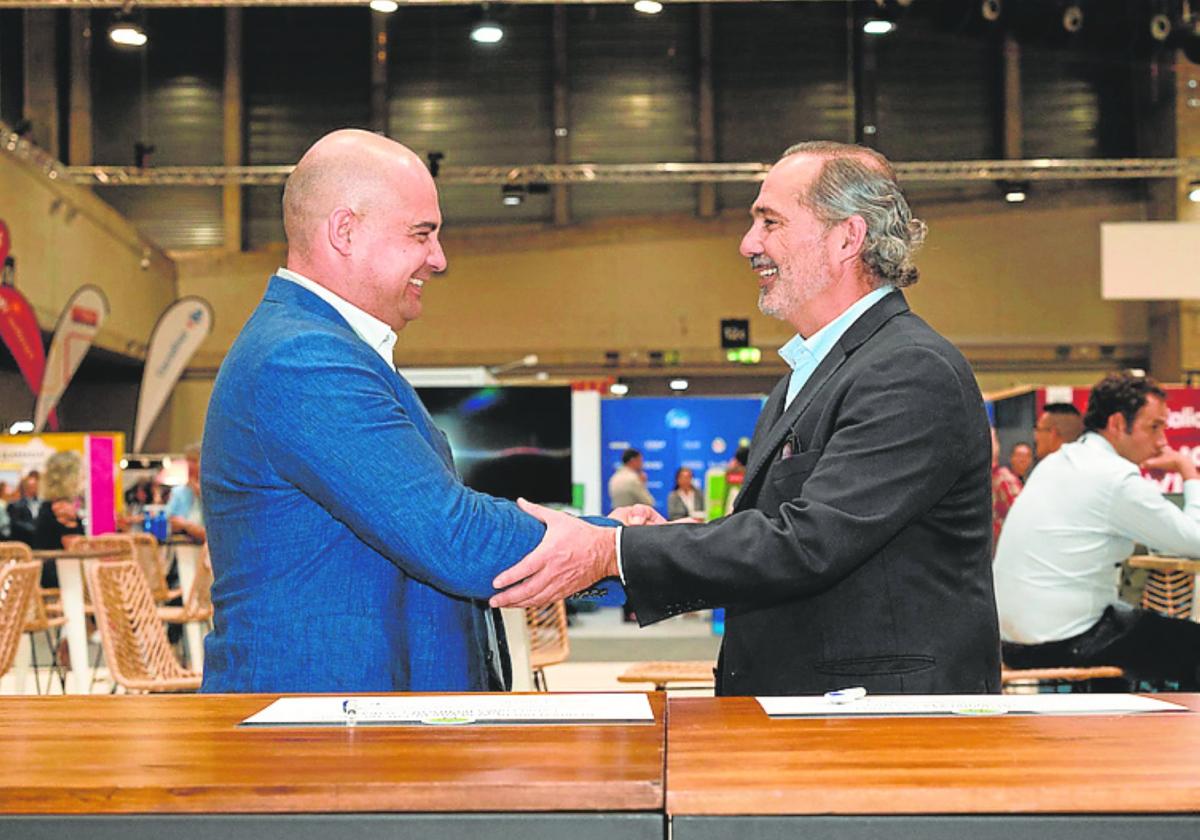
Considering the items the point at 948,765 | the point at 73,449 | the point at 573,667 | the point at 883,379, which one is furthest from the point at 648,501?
the point at 948,765

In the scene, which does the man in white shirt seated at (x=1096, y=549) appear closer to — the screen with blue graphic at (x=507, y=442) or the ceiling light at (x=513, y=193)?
the screen with blue graphic at (x=507, y=442)

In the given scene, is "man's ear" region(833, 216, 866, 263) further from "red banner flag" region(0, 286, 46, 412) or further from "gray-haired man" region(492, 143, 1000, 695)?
"red banner flag" region(0, 286, 46, 412)

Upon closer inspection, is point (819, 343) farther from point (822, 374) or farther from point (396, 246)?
point (396, 246)

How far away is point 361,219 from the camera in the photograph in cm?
224

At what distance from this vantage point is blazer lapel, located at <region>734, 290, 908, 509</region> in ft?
7.72

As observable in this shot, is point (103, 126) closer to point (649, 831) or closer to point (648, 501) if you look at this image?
point (648, 501)

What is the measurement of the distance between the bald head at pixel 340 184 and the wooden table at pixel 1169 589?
4.37 m

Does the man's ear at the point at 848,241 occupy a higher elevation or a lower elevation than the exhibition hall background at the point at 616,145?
lower

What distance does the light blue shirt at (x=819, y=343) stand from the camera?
2.48m

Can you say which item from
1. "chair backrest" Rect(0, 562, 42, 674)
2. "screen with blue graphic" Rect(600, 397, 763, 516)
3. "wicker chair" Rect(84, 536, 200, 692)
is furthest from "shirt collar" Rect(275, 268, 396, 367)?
"screen with blue graphic" Rect(600, 397, 763, 516)

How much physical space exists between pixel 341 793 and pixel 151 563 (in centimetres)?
952

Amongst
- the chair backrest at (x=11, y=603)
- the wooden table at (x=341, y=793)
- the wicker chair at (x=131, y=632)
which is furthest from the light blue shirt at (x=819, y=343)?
the chair backrest at (x=11, y=603)

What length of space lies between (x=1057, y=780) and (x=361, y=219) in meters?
1.42

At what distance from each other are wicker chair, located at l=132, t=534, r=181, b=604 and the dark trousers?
6559mm
